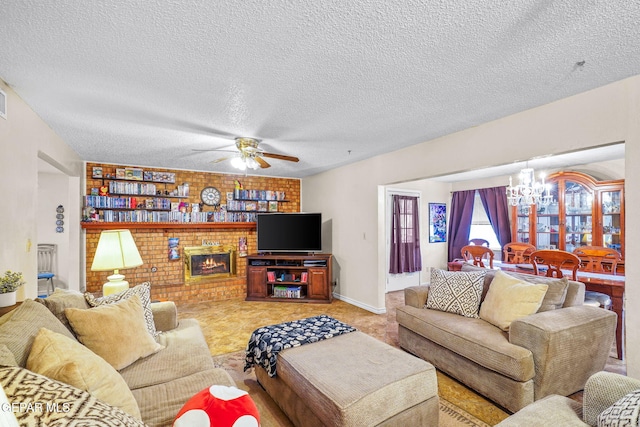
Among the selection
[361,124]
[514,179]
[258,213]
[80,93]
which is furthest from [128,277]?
[514,179]

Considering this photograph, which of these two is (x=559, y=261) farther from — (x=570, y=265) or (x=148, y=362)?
(x=148, y=362)

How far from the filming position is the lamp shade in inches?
104

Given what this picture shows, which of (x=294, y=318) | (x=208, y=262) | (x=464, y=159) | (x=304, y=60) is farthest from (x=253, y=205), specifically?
(x=304, y=60)

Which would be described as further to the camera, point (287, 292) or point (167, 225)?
point (287, 292)

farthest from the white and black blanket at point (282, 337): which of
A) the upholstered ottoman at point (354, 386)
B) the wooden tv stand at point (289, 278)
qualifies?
the wooden tv stand at point (289, 278)

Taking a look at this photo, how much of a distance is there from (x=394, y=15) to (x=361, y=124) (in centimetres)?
156

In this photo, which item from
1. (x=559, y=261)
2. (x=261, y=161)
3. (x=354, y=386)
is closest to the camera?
(x=354, y=386)

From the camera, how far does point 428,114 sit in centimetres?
269

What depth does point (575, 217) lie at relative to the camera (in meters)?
4.76

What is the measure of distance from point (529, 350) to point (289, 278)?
3801mm

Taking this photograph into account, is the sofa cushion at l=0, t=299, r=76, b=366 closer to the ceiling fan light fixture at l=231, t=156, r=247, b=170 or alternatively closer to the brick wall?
the ceiling fan light fixture at l=231, t=156, r=247, b=170

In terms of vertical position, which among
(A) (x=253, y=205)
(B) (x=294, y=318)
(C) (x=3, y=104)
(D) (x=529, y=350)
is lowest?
(B) (x=294, y=318)

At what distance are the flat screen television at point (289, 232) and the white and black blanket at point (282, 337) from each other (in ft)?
8.90

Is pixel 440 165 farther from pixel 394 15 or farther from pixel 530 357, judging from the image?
pixel 394 15
